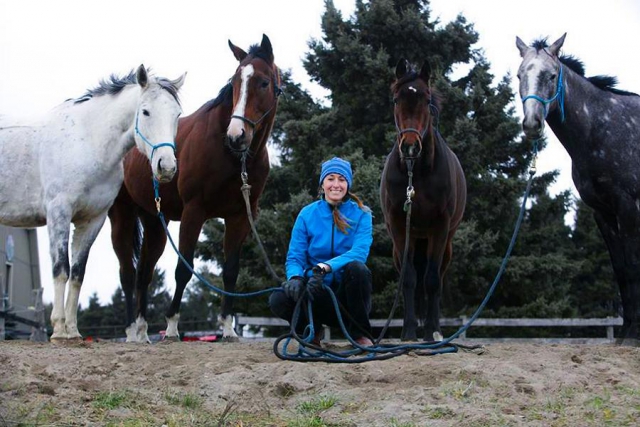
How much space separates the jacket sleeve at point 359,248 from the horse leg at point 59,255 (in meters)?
2.52

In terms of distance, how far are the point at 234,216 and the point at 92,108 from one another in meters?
1.83

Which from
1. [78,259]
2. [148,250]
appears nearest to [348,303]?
[78,259]

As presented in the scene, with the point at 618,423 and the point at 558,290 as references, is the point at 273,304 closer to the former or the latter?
the point at 618,423

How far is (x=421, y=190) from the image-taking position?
751 centimetres

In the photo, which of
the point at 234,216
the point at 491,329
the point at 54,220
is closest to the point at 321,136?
the point at 491,329

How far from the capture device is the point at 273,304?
5516 millimetres

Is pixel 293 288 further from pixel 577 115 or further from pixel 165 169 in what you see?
pixel 577 115

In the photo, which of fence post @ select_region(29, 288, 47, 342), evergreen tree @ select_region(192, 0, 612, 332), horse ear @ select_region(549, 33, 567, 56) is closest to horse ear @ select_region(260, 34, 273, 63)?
horse ear @ select_region(549, 33, 567, 56)

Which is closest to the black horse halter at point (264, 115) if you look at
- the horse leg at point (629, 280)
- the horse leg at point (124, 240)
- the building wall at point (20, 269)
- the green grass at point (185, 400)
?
the horse leg at point (124, 240)

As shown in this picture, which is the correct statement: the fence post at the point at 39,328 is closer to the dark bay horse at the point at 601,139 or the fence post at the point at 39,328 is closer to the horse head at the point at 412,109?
the horse head at the point at 412,109

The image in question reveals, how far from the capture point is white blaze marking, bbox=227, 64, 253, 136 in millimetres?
6719

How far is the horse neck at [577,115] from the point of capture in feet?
23.6

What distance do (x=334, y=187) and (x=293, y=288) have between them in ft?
2.90

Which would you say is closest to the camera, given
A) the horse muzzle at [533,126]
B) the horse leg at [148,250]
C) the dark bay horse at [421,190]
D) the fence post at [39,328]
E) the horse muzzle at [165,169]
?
the horse muzzle at [165,169]
